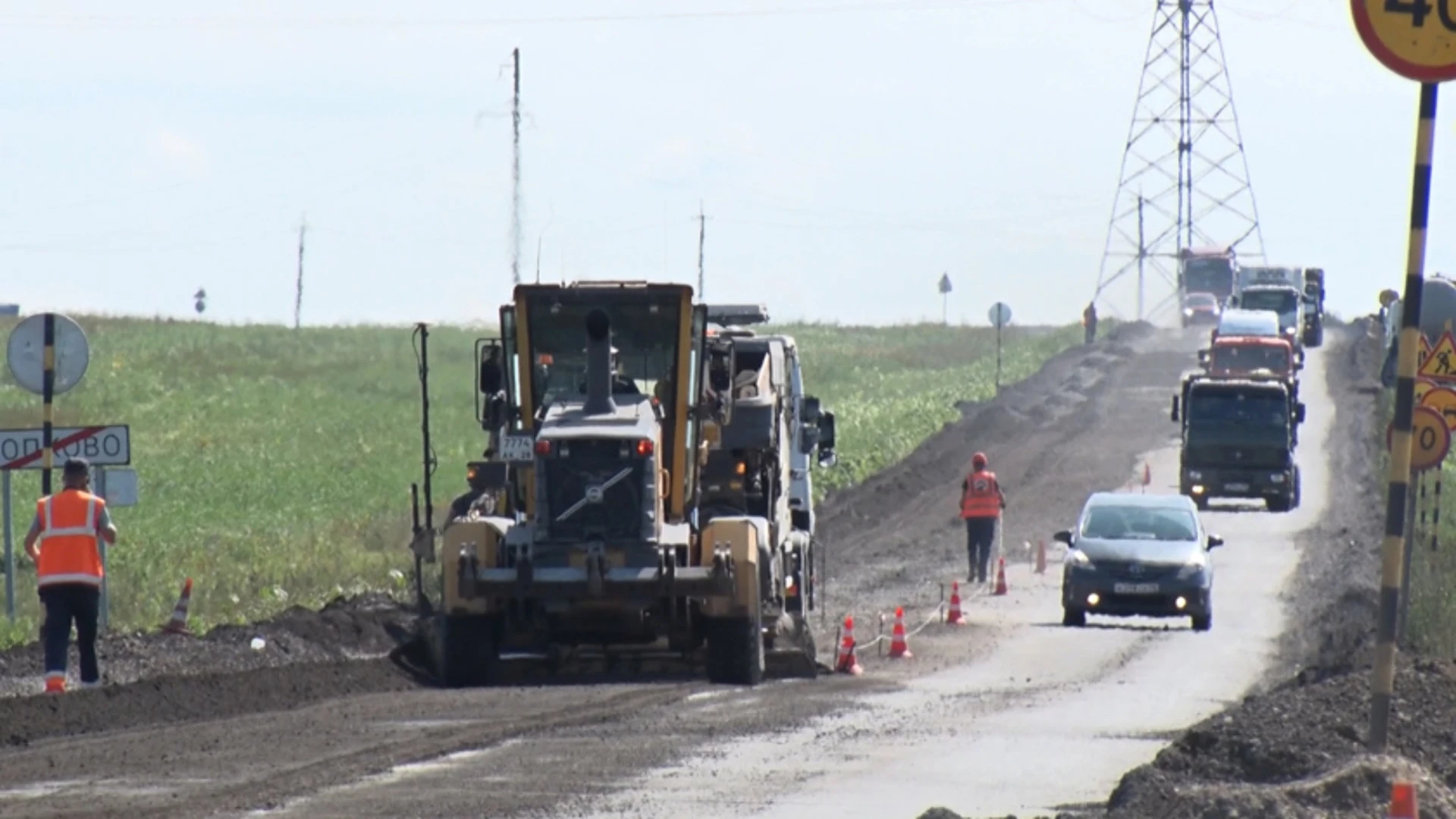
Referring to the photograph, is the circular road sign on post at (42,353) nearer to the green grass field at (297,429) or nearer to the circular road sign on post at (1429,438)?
the green grass field at (297,429)

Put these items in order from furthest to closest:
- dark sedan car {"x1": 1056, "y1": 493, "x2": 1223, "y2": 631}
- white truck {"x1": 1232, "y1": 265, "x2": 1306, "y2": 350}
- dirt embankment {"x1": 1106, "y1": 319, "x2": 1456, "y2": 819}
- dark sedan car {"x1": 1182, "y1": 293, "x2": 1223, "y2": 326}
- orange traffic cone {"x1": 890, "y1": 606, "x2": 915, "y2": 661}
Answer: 1. dark sedan car {"x1": 1182, "y1": 293, "x2": 1223, "y2": 326}
2. white truck {"x1": 1232, "y1": 265, "x2": 1306, "y2": 350}
3. dark sedan car {"x1": 1056, "y1": 493, "x2": 1223, "y2": 631}
4. orange traffic cone {"x1": 890, "y1": 606, "x2": 915, "y2": 661}
5. dirt embankment {"x1": 1106, "y1": 319, "x2": 1456, "y2": 819}

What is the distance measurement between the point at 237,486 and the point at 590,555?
1164 inches

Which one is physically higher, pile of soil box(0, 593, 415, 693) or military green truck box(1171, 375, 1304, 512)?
military green truck box(1171, 375, 1304, 512)

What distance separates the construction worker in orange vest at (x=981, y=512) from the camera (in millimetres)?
33500

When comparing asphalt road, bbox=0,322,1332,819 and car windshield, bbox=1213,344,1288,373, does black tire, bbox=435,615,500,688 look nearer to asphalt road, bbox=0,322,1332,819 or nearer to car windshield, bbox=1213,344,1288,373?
asphalt road, bbox=0,322,1332,819

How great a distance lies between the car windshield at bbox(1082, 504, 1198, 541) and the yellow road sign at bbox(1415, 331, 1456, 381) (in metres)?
4.97

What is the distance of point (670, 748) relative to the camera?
15.0 meters

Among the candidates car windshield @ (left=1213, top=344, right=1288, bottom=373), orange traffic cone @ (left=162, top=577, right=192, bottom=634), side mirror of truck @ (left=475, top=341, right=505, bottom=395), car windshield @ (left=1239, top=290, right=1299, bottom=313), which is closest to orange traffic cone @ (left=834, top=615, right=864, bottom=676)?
side mirror of truck @ (left=475, top=341, right=505, bottom=395)

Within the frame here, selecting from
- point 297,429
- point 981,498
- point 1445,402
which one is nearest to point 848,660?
point 1445,402

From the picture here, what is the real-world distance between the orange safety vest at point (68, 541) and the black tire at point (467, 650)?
8.86 feet

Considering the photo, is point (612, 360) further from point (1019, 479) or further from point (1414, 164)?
point (1019, 479)

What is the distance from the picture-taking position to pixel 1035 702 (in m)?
19.5

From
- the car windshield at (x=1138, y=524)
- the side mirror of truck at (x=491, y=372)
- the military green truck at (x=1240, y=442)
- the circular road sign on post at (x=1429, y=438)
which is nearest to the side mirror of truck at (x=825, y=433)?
the car windshield at (x=1138, y=524)

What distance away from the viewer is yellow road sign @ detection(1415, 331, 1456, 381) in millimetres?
24734
